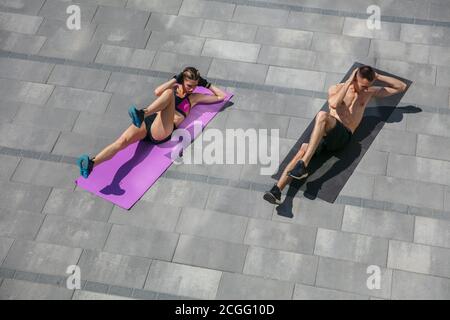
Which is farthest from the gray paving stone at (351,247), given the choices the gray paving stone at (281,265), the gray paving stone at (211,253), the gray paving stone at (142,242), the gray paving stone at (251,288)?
the gray paving stone at (142,242)

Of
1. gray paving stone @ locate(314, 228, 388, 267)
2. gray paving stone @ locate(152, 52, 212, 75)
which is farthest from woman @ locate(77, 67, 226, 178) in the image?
gray paving stone @ locate(314, 228, 388, 267)

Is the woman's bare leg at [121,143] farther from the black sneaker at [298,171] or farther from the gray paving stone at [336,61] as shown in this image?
the gray paving stone at [336,61]

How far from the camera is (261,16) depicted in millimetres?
12438

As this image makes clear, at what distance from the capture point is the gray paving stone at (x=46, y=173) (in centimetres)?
1020

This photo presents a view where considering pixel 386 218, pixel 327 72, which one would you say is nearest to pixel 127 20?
pixel 327 72

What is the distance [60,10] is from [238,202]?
233 inches

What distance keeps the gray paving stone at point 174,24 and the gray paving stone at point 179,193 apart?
3.48 metres

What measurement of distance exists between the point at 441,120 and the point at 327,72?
213 cm

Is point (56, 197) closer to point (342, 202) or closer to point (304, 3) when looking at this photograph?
point (342, 202)

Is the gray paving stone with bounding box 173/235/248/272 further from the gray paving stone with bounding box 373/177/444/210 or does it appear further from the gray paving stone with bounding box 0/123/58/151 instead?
the gray paving stone with bounding box 0/123/58/151

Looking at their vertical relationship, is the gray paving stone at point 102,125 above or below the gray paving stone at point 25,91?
above

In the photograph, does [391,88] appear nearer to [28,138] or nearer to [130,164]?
[130,164]

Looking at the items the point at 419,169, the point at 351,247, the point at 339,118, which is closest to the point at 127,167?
the point at 339,118
